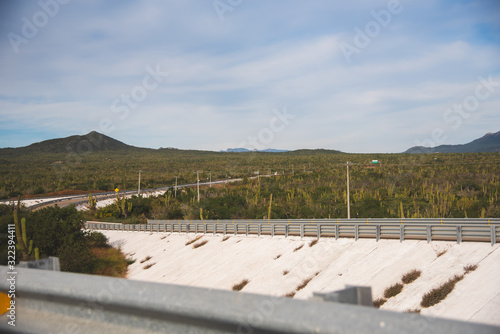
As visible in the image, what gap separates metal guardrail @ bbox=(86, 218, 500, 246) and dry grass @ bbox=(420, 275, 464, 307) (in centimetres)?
413

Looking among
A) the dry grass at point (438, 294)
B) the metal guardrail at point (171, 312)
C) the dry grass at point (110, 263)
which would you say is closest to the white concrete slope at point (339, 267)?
the dry grass at point (438, 294)

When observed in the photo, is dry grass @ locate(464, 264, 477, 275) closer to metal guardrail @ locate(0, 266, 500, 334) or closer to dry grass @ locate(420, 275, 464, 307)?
dry grass @ locate(420, 275, 464, 307)

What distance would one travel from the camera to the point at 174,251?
104 ft

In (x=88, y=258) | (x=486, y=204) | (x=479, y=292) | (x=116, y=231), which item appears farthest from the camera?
(x=116, y=231)

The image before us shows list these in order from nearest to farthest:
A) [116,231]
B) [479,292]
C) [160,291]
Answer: [160,291] → [479,292] → [116,231]

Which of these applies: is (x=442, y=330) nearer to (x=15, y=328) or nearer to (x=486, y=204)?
(x=15, y=328)

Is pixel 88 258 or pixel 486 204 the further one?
pixel 486 204

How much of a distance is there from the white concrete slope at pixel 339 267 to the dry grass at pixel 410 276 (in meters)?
0.21

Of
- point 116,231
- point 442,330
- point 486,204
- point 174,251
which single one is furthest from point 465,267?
point 116,231

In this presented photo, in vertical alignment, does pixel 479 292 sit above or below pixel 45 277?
below

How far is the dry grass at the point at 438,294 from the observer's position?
546 inches

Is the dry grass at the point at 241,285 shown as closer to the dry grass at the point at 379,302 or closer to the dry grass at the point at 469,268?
the dry grass at the point at 379,302

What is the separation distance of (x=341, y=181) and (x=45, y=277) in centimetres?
6244

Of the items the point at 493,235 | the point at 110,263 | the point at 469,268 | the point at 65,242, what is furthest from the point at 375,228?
the point at 65,242
